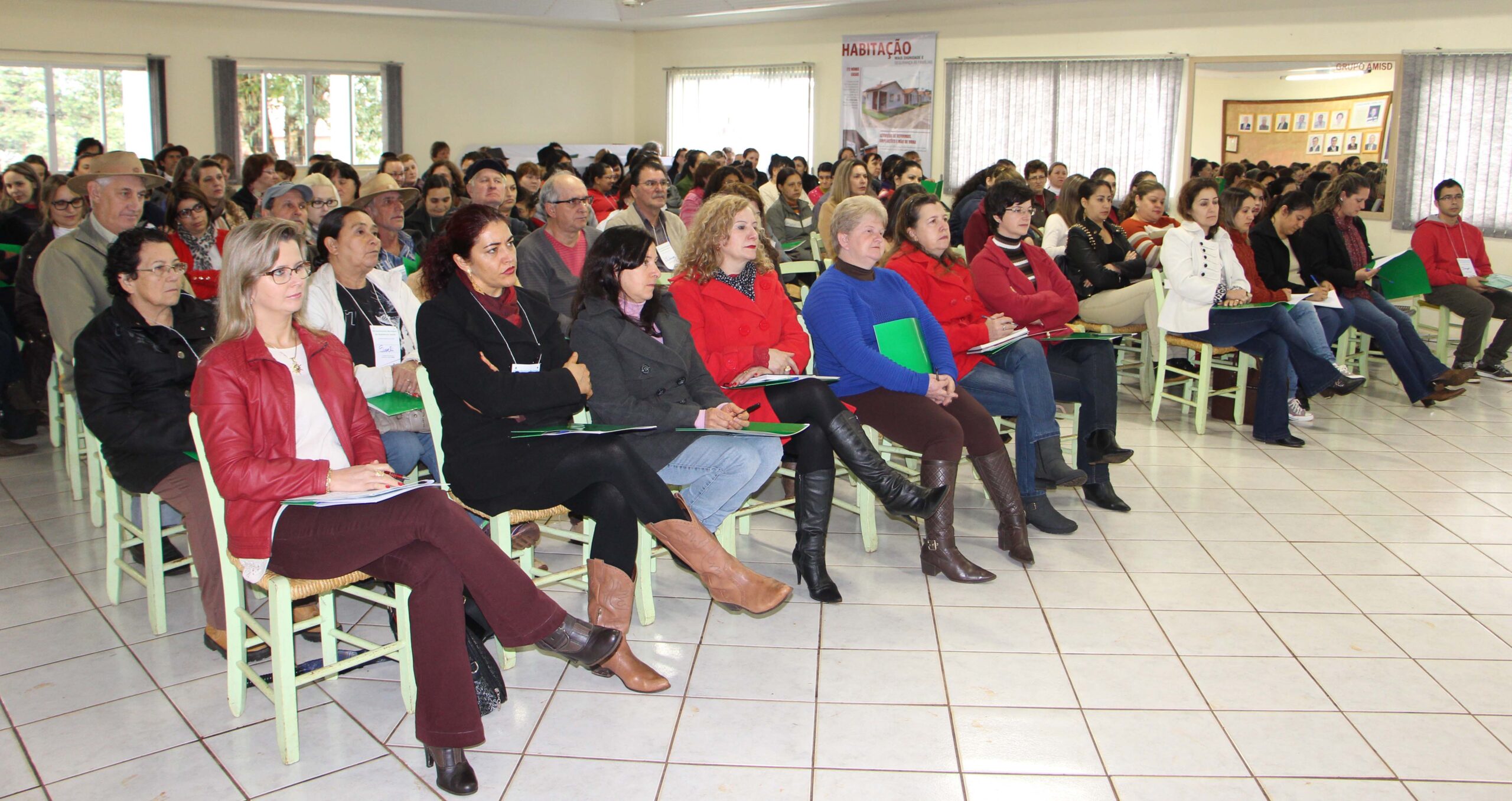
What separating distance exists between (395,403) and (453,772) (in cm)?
112

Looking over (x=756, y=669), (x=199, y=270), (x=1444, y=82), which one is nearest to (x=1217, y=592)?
(x=756, y=669)

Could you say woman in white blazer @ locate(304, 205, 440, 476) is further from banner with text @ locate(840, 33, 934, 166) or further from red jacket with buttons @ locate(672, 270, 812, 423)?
banner with text @ locate(840, 33, 934, 166)

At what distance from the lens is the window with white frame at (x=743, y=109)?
40.8 feet

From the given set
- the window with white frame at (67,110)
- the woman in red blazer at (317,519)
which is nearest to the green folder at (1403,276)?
the woman in red blazer at (317,519)

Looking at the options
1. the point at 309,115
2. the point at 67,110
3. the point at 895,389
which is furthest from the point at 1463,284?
the point at 67,110

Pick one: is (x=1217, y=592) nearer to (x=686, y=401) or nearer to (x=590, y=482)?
(x=686, y=401)

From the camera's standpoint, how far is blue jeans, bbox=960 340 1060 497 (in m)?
3.78

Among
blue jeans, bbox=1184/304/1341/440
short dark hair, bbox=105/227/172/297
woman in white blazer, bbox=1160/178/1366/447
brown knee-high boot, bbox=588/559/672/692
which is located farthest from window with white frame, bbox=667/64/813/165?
brown knee-high boot, bbox=588/559/672/692

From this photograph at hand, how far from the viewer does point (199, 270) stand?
4160 millimetres

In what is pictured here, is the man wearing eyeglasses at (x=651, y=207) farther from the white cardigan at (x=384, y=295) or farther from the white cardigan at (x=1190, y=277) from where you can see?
the white cardigan at (x=1190, y=277)

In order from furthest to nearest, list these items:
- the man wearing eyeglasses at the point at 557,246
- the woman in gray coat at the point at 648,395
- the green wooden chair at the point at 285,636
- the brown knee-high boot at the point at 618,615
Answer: the man wearing eyeglasses at the point at 557,246
the woman in gray coat at the point at 648,395
the brown knee-high boot at the point at 618,615
the green wooden chair at the point at 285,636

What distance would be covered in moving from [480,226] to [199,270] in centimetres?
199

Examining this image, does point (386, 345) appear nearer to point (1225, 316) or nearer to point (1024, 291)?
point (1024, 291)

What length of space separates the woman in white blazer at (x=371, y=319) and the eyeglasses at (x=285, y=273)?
0.77 meters
